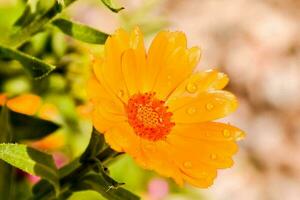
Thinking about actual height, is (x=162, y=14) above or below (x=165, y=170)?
below

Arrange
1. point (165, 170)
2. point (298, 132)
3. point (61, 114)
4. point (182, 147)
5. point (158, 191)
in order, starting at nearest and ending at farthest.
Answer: point (165, 170) < point (182, 147) < point (61, 114) < point (158, 191) < point (298, 132)

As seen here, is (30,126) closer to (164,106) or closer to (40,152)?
(40,152)

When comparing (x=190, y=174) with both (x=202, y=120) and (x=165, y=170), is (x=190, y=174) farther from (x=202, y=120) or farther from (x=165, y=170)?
(x=202, y=120)

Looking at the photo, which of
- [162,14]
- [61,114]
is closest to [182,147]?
[61,114]

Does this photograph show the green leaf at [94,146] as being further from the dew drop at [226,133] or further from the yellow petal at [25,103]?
the yellow petal at [25,103]

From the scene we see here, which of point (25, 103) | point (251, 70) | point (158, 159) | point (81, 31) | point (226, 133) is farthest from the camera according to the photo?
point (251, 70)

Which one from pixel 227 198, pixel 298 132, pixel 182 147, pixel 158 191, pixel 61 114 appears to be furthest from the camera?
pixel 298 132

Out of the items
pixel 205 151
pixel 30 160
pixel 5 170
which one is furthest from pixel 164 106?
pixel 5 170

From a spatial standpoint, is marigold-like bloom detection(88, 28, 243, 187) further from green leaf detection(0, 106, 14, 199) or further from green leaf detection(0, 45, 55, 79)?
green leaf detection(0, 106, 14, 199)
